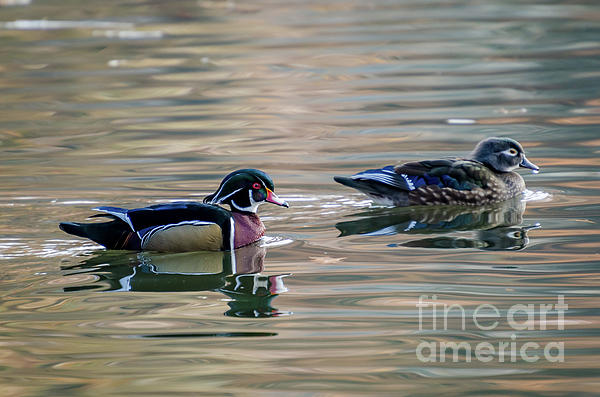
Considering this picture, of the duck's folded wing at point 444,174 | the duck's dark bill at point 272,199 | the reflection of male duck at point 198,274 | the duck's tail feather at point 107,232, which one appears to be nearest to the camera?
the reflection of male duck at point 198,274

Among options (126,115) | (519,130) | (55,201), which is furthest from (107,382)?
(126,115)

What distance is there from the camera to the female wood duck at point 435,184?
9.01 meters

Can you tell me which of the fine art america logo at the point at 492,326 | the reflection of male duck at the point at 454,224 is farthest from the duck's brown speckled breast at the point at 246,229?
the fine art america logo at the point at 492,326

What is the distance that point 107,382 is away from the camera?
206 inches

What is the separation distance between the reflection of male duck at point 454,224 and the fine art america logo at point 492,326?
1505 mm

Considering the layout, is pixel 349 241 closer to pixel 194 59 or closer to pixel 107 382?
pixel 107 382

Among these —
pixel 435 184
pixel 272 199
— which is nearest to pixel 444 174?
pixel 435 184

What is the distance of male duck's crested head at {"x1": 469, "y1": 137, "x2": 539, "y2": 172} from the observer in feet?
31.3

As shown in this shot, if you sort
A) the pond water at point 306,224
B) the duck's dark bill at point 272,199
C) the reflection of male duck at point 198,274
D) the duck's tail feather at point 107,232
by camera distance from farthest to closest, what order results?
1. the duck's dark bill at point 272,199
2. the duck's tail feather at point 107,232
3. the reflection of male duck at point 198,274
4. the pond water at point 306,224

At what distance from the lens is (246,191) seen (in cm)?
800

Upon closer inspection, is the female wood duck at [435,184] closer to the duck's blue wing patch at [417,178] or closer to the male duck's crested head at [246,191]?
the duck's blue wing patch at [417,178]

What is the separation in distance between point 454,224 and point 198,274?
2355 millimetres

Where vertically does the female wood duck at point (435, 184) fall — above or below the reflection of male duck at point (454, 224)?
above

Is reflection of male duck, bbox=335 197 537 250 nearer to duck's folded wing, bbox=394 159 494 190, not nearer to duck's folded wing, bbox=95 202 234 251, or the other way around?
duck's folded wing, bbox=394 159 494 190
